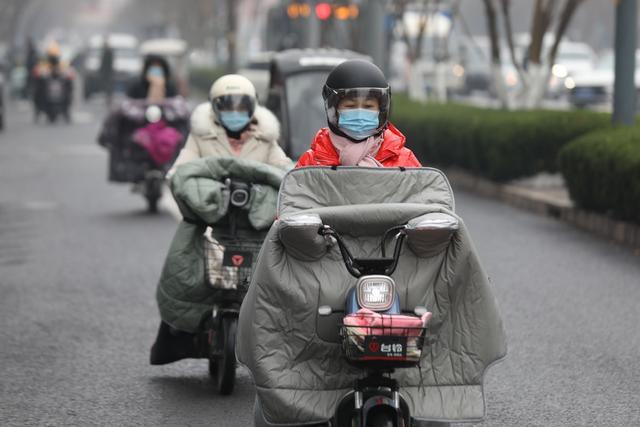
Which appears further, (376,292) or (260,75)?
(260,75)

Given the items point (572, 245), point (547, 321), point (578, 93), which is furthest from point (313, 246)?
point (578, 93)

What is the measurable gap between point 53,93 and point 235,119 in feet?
103

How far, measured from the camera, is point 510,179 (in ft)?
59.4

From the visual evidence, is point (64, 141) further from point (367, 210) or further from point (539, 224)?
point (367, 210)

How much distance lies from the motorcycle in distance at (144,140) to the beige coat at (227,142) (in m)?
7.99

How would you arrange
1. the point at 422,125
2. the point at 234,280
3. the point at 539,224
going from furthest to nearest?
1. the point at 422,125
2. the point at 539,224
3. the point at 234,280

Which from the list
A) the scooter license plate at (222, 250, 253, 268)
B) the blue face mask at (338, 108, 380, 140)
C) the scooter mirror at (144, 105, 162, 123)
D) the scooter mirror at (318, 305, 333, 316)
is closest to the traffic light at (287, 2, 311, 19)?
the scooter mirror at (144, 105, 162, 123)

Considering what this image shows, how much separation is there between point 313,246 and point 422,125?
16420mm

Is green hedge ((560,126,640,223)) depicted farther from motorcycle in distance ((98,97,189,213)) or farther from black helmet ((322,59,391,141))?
black helmet ((322,59,391,141))

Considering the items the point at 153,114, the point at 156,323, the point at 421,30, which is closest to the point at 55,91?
the point at 421,30

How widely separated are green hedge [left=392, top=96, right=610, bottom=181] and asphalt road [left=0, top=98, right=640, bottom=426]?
0.94 metres

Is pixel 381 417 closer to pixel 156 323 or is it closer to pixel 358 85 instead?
pixel 358 85

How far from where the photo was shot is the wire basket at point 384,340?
5.03 metres

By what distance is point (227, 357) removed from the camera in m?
7.14
